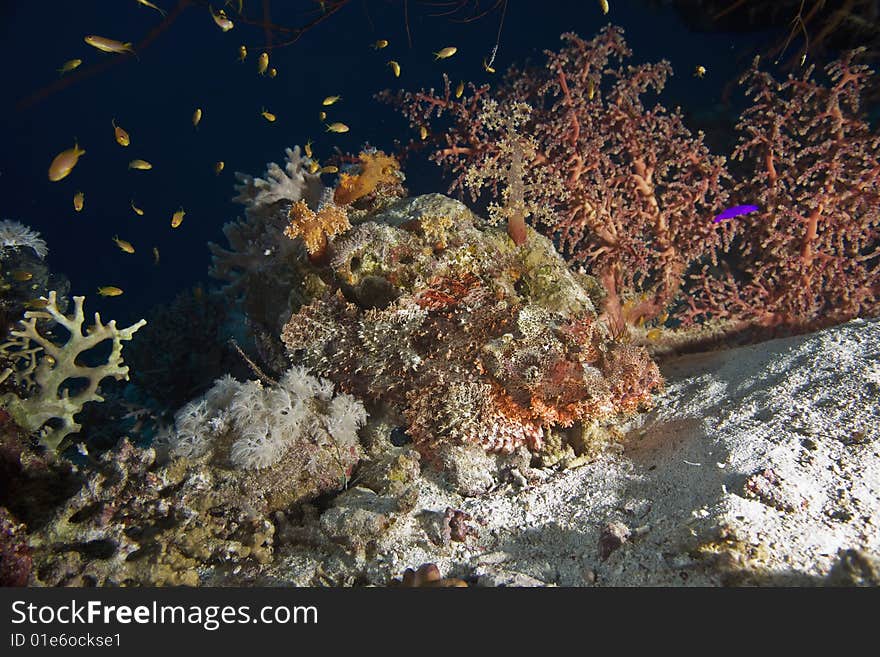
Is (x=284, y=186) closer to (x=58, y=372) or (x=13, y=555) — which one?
(x=58, y=372)

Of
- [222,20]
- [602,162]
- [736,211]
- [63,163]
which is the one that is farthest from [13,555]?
[736,211]

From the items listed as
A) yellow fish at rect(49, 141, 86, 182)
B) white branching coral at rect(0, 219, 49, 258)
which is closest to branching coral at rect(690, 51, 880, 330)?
yellow fish at rect(49, 141, 86, 182)

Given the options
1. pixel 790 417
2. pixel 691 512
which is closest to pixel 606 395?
pixel 691 512

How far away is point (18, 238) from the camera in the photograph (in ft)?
15.5

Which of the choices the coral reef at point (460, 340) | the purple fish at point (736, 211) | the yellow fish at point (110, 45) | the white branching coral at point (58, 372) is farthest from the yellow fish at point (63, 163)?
the purple fish at point (736, 211)

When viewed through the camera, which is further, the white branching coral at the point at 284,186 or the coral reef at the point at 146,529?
the white branching coral at the point at 284,186

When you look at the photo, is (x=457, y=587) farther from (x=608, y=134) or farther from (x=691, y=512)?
(x=608, y=134)

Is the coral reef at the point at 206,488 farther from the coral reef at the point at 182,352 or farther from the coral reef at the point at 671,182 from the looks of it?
the coral reef at the point at 182,352

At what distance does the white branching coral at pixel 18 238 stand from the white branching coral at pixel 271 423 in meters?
2.87

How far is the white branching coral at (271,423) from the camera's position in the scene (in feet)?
11.0

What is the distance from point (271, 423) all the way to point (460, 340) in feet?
5.13

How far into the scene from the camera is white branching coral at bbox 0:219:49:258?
15.2ft

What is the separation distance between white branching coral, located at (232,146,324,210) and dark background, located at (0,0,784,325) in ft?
56.6

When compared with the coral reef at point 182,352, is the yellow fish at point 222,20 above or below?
above
